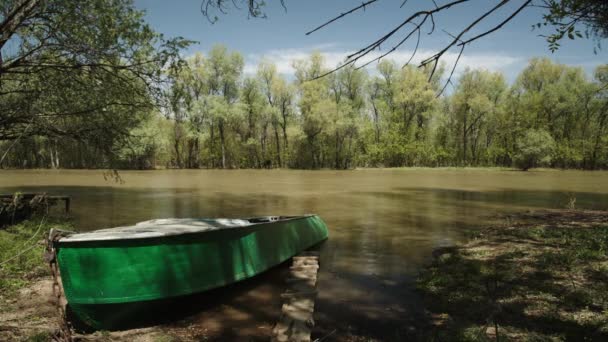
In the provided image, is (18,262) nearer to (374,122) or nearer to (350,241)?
(350,241)

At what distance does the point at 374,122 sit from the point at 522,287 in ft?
208

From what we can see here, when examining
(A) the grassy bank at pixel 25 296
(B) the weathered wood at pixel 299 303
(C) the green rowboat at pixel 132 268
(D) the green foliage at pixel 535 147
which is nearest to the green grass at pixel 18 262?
(A) the grassy bank at pixel 25 296

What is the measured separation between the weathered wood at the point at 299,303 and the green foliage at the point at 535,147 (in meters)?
53.7

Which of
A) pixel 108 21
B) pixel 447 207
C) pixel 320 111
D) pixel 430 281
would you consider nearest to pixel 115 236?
pixel 430 281

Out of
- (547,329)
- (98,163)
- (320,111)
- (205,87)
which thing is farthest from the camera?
(205,87)

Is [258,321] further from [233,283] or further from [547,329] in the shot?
[547,329]

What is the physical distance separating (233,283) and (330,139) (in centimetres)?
5776

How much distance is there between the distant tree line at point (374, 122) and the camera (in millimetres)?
56312

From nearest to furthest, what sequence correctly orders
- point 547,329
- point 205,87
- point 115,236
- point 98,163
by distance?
point 547,329 → point 115,236 → point 98,163 → point 205,87

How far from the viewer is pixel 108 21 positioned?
33.6 feet

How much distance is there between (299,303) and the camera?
6.08 meters

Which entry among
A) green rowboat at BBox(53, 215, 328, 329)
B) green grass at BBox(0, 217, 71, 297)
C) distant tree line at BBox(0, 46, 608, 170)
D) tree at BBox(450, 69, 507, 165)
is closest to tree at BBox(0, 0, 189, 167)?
green grass at BBox(0, 217, 71, 297)

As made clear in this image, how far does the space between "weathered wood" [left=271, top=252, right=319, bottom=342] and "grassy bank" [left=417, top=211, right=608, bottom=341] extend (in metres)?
1.62

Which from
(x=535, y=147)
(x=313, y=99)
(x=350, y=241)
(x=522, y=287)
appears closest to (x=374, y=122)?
(x=313, y=99)
